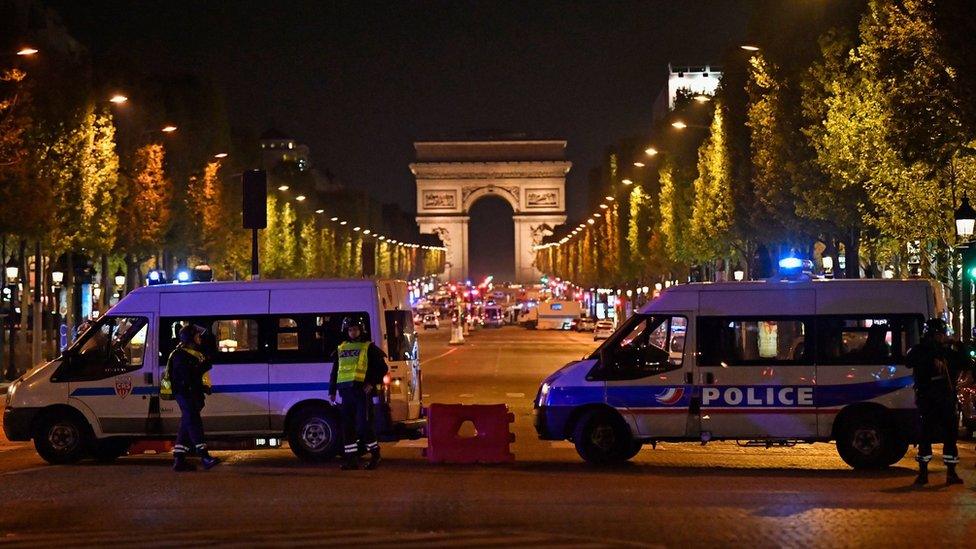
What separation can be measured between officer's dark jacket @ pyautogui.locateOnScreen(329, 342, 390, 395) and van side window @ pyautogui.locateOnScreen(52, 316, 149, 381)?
2.67 meters

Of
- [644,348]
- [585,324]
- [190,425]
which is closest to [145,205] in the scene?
[190,425]

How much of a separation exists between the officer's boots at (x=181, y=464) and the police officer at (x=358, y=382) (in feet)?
5.51

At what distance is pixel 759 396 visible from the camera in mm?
17938

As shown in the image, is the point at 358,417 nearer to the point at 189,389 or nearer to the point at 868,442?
the point at 189,389

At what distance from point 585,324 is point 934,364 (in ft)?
253

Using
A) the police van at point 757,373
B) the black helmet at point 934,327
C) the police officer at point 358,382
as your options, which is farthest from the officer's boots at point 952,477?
the police officer at point 358,382

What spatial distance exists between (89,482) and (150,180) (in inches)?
1490

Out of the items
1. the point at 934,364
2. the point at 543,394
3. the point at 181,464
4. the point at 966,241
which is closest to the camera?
the point at 934,364

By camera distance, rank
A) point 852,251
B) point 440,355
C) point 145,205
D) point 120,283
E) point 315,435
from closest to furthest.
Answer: point 315,435
point 852,251
point 145,205
point 440,355
point 120,283

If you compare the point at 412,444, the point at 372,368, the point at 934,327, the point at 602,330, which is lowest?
the point at 412,444

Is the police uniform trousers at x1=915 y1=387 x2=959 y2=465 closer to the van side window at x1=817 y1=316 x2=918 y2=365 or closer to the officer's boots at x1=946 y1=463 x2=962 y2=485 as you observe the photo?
the officer's boots at x1=946 y1=463 x2=962 y2=485

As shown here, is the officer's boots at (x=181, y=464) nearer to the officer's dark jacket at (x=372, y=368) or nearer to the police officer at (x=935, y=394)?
the officer's dark jacket at (x=372, y=368)

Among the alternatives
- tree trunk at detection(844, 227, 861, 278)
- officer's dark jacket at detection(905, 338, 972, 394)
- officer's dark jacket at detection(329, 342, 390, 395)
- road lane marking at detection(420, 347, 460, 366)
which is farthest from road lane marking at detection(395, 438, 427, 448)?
road lane marking at detection(420, 347, 460, 366)

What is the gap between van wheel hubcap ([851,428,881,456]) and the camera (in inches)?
699
